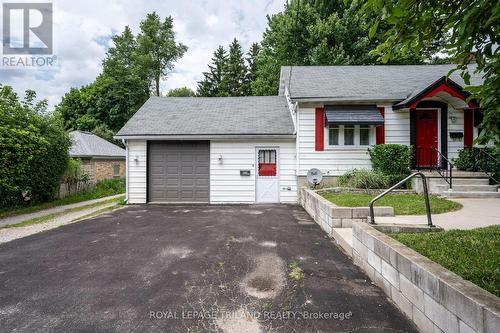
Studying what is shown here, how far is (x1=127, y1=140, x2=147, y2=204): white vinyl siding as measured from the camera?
10.4 m

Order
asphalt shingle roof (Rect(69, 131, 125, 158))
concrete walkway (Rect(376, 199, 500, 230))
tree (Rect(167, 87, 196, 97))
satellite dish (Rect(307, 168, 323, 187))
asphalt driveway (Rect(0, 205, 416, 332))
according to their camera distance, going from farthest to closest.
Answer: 1. tree (Rect(167, 87, 196, 97))
2. asphalt shingle roof (Rect(69, 131, 125, 158))
3. satellite dish (Rect(307, 168, 323, 187))
4. concrete walkway (Rect(376, 199, 500, 230))
5. asphalt driveway (Rect(0, 205, 416, 332))

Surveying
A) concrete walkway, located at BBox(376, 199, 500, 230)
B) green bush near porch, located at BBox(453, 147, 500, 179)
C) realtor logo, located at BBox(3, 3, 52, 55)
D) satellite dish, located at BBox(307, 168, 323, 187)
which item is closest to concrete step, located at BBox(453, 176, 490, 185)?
green bush near porch, located at BBox(453, 147, 500, 179)

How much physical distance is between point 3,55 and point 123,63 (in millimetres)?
23161

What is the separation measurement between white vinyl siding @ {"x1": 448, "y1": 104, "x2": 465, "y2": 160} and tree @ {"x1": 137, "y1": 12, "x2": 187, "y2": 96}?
1161 inches

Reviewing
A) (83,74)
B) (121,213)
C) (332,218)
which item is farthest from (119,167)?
(83,74)

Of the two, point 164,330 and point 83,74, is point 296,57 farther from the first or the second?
point 83,74

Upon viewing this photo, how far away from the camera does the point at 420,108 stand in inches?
369

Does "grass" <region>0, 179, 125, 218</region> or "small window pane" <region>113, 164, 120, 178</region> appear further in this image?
"small window pane" <region>113, 164, 120, 178</region>

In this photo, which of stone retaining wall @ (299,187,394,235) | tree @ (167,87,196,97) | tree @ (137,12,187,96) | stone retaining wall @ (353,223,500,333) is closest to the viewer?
stone retaining wall @ (353,223,500,333)

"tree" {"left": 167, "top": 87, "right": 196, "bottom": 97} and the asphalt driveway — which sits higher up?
"tree" {"left": 167, "top": 87, "right": 196, "bottom": 97}

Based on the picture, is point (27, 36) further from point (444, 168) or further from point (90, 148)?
point (444, 168)

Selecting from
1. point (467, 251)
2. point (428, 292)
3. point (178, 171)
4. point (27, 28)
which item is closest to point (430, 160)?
point (467, 251)

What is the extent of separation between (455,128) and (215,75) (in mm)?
31004

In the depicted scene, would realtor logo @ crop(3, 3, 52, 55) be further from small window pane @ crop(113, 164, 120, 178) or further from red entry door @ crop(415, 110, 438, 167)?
red entry door @ crop(415, 110, 438, 167)
